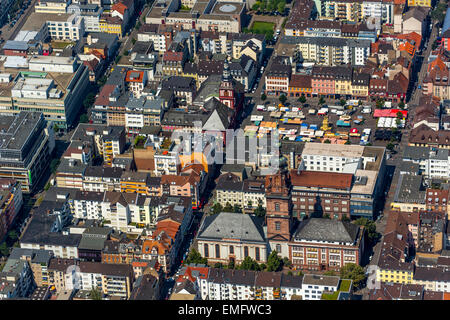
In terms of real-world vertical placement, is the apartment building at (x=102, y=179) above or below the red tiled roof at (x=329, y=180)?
below


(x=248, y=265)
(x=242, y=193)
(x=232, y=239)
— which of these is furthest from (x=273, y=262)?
(x=242, y=193)

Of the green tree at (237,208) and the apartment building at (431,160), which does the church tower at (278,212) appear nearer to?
the green tree at (237,208)

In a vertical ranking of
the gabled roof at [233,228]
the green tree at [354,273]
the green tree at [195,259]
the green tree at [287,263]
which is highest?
the gabled roof at [233,228]

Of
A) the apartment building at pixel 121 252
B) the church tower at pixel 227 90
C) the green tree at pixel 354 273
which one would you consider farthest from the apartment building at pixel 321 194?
the church tower at pixel 227 90

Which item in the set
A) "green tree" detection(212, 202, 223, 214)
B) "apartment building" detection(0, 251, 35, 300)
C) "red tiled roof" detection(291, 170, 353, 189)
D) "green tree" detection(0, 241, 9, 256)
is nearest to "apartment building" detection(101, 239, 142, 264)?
"apartment building" detection(0, 251, 35, 300)

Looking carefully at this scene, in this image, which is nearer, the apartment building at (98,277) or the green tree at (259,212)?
the apartment building at (98,277)
